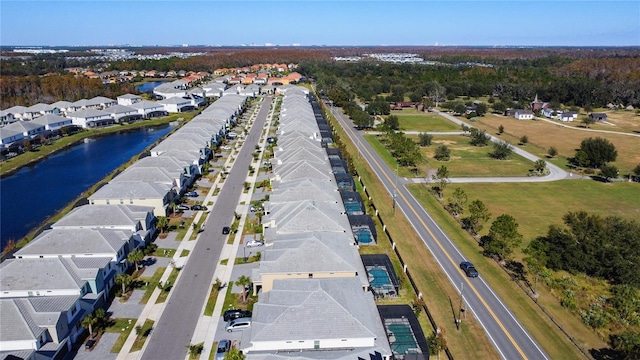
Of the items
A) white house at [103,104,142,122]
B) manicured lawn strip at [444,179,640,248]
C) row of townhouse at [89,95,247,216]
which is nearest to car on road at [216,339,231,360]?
row of townhouse at [89,95,247,216]

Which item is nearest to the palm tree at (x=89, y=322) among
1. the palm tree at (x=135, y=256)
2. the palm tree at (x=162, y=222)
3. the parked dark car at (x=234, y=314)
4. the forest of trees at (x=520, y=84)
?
the palm tree at (x=135, y=256)

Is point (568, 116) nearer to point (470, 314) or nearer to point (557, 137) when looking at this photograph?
point (557, 137)

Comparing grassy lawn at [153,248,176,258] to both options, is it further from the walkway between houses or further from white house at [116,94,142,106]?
white house at [116,94,142,106]

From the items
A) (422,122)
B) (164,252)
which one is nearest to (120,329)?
(164,252)

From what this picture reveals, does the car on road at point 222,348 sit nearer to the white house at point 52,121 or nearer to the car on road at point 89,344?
the car on road at point 89,344

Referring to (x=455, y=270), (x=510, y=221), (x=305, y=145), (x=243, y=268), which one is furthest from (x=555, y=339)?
(x=305, y=145)

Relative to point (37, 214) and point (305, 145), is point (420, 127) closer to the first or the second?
point (305, 145)

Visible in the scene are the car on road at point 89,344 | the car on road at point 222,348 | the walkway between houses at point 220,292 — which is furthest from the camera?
the walkway between houses at point 220,292
